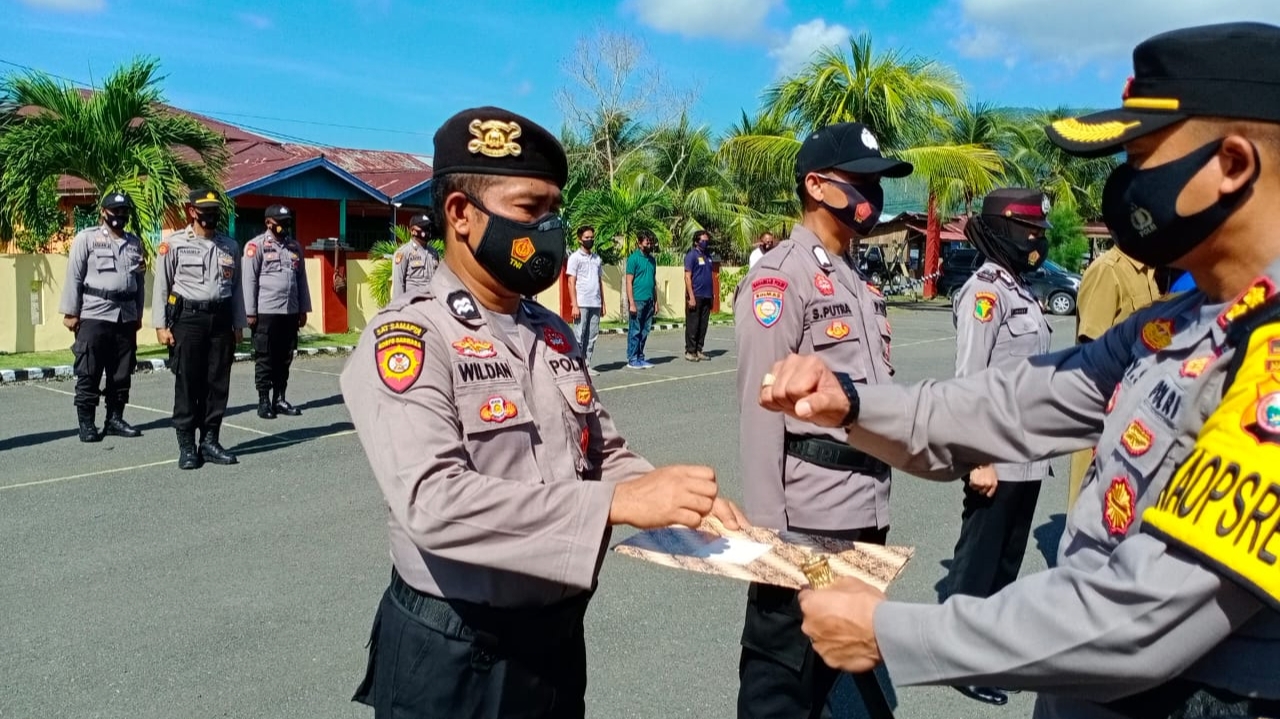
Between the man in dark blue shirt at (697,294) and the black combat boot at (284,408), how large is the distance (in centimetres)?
617

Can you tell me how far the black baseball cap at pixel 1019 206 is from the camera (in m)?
4.46

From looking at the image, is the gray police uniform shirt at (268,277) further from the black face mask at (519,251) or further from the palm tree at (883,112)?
the palm tree at (883,112)

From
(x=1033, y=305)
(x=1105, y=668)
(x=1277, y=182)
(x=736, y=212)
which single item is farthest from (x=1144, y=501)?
(x=736, y=212)

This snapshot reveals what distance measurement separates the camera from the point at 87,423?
7.91 meters

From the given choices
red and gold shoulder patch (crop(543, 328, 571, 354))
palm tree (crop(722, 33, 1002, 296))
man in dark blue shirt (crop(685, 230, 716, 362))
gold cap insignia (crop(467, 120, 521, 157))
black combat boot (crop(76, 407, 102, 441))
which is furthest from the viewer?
palm tree (crop(722, 33, 1002, 296))

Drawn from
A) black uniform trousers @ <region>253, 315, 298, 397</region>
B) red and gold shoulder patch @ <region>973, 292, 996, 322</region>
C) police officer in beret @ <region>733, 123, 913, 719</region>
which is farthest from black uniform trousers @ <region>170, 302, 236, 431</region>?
red and gold shoulder patch @ <region>973, 292, 996, 322</region>

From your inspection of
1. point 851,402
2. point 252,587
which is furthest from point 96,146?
point 851,402

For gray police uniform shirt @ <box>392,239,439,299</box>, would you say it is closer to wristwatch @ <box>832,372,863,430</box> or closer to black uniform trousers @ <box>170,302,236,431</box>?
black uniform trousers @ <box>170,302,236,431</box>

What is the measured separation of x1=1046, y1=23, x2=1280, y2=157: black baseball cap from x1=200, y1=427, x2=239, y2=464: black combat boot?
6.80 m

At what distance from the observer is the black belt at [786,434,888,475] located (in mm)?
2924

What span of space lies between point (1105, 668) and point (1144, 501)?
26cm

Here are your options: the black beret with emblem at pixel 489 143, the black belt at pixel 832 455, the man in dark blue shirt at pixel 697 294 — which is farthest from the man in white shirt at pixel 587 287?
the black beret with emblem at pixel 489 143

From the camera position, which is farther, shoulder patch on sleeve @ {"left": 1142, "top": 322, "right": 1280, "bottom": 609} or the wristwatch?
the wristwatch

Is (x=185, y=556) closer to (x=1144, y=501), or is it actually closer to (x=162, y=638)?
(x=162, y=638)
